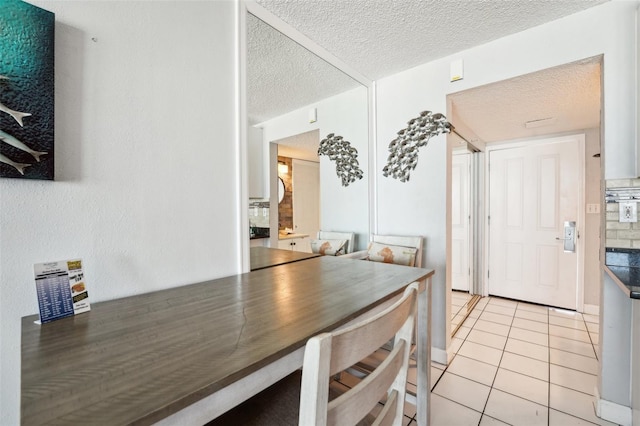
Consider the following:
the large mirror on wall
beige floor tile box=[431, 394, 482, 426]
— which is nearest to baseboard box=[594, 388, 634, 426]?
beige floor tile box=[431, 394, 482, 426]

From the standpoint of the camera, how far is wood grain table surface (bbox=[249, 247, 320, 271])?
1.60 metres

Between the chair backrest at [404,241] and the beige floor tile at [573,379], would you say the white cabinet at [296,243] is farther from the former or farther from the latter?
the beige floor tile at [573,379]

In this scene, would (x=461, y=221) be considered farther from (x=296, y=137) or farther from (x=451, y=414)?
(x=296, y=137)

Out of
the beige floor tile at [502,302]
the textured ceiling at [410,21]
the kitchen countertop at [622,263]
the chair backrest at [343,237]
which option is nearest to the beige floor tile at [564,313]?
the beige floor tile at [502,302]

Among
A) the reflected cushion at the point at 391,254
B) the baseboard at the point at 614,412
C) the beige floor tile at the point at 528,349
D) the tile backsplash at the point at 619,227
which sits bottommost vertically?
the beige floor tile at the point at 528,349

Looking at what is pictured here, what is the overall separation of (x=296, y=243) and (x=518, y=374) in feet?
6.05

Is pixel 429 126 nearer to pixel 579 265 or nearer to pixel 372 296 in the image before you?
pixel 372 296

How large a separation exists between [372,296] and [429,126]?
68.7 inches

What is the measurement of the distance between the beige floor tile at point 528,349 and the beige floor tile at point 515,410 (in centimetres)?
68

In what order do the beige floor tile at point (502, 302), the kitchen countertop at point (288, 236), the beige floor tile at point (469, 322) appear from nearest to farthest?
the kitchen countertop at point (288, 236) < the beige floor tile at point (469, 322) < the beige floor tile at point (502, 302)

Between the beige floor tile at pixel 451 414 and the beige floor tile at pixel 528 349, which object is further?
the beige floor tile at pixel 528 349

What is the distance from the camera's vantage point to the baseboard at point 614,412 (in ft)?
5.10

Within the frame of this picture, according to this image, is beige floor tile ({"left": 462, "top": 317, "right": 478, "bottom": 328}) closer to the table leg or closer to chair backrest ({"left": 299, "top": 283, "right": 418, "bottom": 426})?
the table leg

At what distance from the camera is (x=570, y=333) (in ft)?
8.77
